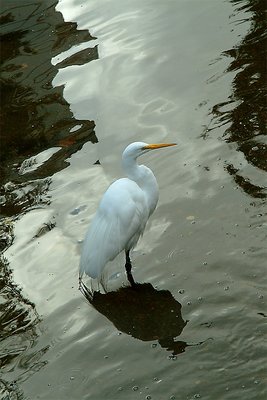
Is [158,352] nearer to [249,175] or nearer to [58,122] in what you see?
[249,175]

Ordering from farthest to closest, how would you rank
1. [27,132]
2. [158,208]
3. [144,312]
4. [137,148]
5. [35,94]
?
[35,94] → [27,132] → [158,208] → [137,148] → [144,312]

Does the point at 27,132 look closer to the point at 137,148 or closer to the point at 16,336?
the point at 137,148

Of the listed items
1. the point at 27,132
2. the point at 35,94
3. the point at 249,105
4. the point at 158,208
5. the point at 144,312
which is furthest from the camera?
the point at 35,94

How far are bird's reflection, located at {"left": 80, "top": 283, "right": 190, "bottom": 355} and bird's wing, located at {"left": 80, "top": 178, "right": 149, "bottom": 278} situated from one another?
0.21m

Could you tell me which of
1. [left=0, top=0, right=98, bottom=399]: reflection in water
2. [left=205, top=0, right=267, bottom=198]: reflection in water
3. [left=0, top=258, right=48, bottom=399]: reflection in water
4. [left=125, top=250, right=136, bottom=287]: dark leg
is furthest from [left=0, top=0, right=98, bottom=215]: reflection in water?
[left=125, top=250, right=136, bottom=287]: dark leg

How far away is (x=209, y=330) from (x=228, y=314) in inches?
6.1

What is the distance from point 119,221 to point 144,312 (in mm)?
615

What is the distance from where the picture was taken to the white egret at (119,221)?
486 centimetres

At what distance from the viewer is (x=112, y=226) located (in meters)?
4.87

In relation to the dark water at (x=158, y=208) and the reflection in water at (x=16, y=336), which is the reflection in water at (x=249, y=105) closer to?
the dark water at (x=158, y=208)

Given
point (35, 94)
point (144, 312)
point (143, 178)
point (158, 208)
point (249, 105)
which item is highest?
point (143, 178)

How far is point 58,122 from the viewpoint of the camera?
24.6ft

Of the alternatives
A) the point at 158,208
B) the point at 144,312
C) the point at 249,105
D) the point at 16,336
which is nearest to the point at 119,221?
the point at 144,312

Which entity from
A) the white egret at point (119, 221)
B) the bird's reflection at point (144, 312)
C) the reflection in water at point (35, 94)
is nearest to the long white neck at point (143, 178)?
the white egret at point (119, 221)
